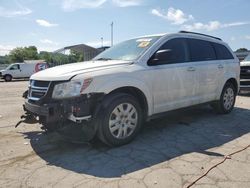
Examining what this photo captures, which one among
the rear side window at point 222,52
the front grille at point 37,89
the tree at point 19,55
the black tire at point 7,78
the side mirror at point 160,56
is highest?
the tree at point 19,55

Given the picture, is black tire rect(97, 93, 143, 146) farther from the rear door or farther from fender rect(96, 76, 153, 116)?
the rear door

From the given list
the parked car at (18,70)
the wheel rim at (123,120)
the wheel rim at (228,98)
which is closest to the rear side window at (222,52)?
the wheel rim at (228,98)

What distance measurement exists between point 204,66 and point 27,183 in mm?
4207

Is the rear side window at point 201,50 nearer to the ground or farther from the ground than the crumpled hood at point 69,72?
farther from the ground

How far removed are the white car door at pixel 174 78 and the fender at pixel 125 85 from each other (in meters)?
0.14

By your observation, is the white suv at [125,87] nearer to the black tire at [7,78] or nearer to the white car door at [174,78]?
the white car door at [174,78]

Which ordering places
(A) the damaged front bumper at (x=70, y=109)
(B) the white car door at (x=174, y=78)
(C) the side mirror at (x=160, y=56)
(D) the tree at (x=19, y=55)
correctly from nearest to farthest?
(A) the damaged front bumper at (x=70, y=109) → (C) the side mirror at (x=160, y=56) → (B) the white car door at (x=174, y=78) → (D) the tree at (x=19, y=55)

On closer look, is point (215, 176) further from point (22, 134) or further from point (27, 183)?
point (22, 134)

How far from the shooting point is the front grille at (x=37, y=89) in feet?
13.6

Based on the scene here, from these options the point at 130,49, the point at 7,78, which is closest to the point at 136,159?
the point at 130,49

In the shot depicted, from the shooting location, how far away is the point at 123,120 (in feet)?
14.3

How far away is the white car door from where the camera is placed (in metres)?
4.86

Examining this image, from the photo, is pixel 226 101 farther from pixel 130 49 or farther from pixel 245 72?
pixel 245 72

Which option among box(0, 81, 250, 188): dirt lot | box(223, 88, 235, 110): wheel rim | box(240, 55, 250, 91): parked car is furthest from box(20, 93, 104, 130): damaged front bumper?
box(240, 55, 250, 91): parked car
